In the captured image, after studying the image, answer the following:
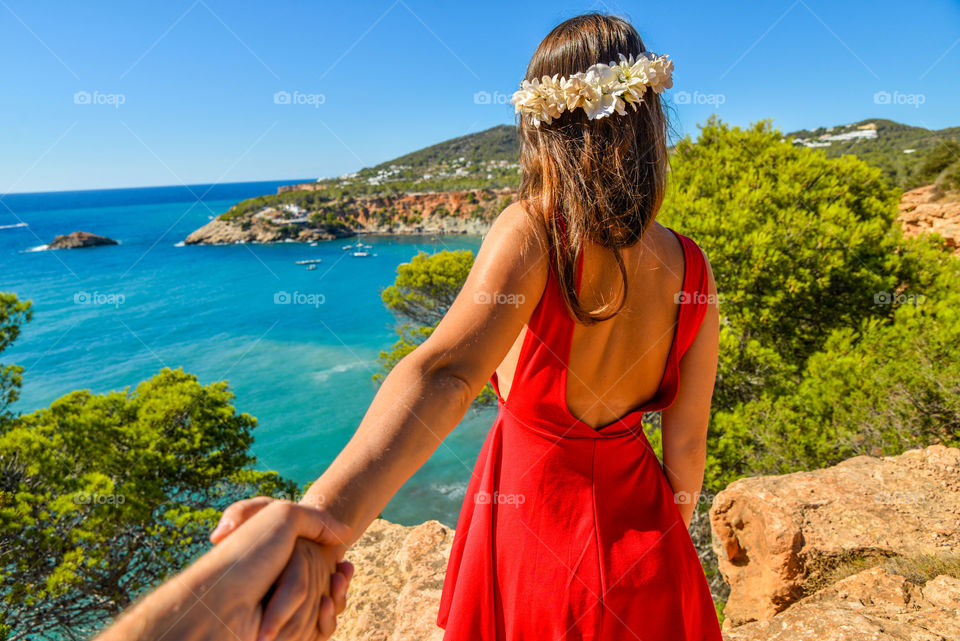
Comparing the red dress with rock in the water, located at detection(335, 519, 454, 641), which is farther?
rock in the water, located at detection(335, 519, 454, 641)

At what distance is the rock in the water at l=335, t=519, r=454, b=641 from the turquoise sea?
10587 millimetres

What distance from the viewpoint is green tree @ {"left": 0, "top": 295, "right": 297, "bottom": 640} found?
666 cm

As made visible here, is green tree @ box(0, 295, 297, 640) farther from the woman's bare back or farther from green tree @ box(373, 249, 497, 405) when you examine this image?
the woman's bare back

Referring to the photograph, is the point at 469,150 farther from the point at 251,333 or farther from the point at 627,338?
the point at 627,338

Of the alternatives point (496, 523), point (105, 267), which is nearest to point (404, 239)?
point (105, 267)

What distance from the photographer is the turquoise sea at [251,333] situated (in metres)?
21.7

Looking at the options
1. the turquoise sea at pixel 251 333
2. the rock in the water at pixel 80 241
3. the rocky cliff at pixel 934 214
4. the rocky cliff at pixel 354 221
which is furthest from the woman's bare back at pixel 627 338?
the rock in the water at pixel 80 241

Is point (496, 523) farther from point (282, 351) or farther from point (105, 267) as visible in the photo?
point (105, 267)

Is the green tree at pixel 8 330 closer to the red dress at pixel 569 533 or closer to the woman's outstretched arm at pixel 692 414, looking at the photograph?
the red dress at pixel 569 533

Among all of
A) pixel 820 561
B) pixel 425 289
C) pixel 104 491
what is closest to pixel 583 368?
pixel 820 561

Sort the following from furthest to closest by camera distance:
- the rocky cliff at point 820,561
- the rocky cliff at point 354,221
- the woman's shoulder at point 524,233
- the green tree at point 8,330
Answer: the rocky cliff at point 354,221 < the green tree at point 8,330 < the rocky cliff at point 820,561 < the woman's shoulder at point 524,233

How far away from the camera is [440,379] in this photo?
0.86 m

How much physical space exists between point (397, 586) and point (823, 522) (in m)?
2.56

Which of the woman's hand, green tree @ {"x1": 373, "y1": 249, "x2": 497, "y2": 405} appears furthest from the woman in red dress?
green tree @ {"x1": 373, "y1": 249, "x2": 497, "y2": 405}
